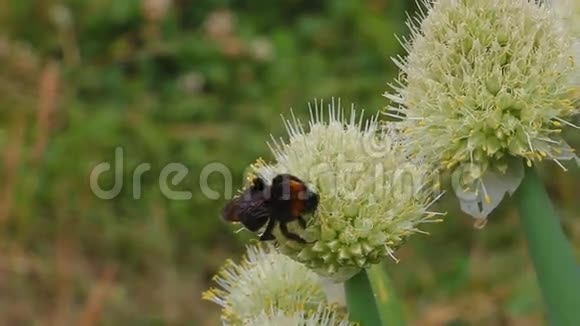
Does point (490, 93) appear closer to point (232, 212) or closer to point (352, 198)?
point (352, 198)

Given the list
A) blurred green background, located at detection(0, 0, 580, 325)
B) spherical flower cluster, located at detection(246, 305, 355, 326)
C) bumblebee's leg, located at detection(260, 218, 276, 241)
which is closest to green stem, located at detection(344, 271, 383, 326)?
spherical flower cluster, located at detection(246, 305, 355, 326)

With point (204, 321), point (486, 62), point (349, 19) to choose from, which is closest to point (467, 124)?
point (486, 62)

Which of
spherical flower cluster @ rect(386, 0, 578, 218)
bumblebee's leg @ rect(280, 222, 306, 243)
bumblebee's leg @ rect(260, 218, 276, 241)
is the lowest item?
bumblebee's leg @ rect(280, 222, 306, 243)

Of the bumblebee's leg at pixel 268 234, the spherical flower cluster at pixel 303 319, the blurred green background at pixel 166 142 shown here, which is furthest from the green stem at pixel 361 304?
the blurred green background at pixel 166 142

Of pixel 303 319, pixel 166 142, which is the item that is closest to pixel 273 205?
pixel 303 319

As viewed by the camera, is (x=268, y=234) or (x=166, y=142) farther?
(x=166, y=142)

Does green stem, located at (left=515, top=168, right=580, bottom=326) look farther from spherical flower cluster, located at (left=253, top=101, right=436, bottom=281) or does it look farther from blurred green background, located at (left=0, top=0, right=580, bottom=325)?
blurred green background, located at (left=0, top=0, right=580, bottom=325)

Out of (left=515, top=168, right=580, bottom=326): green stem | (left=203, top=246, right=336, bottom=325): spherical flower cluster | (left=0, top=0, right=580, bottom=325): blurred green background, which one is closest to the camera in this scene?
(left=515, top=168, right=580, bottom=326): green stem
